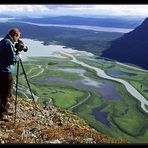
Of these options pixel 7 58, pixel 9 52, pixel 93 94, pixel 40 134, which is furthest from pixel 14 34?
pixel 93 94

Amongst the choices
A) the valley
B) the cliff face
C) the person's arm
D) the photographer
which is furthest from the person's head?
the valley

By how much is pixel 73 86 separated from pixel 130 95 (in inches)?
982

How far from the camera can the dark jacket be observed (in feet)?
33.8

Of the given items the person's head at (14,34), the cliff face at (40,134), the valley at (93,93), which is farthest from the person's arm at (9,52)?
the valley at (93,93)

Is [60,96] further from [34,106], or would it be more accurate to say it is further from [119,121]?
[34,106]

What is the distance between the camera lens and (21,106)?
16.5 metres

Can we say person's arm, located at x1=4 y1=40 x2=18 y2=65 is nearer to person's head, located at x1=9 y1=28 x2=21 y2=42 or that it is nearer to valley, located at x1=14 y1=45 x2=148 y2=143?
person's head, located at x1=9 y1=28 x2=21 y2=42

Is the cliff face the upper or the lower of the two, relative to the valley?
upper

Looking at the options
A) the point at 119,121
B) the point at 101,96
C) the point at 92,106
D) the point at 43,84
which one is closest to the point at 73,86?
the point at 43,84

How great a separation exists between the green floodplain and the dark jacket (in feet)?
234

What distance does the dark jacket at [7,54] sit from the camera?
10312 mm

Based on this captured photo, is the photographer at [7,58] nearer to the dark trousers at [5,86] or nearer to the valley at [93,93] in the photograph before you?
the dark trousers at [5,86]

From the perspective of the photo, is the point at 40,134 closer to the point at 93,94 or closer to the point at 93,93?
the point at 93,94

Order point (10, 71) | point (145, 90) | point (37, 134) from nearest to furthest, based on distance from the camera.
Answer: point (10, 71) < point (37, 134) < point (145, 90)
